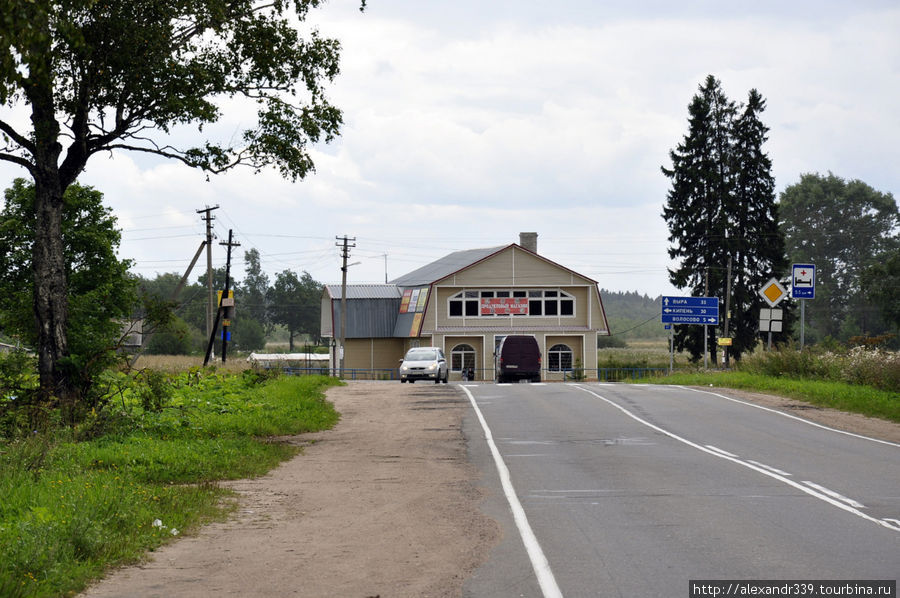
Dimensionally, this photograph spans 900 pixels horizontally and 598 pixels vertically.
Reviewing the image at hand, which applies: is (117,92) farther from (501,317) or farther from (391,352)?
(391,352)

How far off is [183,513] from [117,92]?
31.7 feet

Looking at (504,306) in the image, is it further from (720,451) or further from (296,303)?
(296,303)

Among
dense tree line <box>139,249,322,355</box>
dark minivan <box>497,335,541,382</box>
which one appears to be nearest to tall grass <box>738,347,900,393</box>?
dark minivan <box>497,335,541,382</box>

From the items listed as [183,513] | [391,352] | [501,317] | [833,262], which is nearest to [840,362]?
[183,513]

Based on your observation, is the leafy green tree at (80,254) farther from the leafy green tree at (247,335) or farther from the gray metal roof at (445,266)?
the leafy green tree at (247,335)

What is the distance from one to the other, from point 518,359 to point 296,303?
9254cm

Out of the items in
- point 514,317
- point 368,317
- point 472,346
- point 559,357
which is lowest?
point 559,357

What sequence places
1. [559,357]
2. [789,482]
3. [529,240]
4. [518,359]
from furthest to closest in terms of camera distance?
[529,240]
[559,357]
[518,359]
[789,482]

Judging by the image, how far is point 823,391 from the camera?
27.5 meters

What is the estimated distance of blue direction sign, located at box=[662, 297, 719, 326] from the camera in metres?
49.8

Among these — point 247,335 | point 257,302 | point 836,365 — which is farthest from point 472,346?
point 257,302

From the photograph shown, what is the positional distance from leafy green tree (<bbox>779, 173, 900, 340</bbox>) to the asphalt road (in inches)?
3200

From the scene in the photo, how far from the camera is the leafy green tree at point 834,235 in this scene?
96.8 m

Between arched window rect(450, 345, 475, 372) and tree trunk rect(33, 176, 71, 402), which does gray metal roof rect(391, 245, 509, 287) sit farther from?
tree trunk rect(33, 176, 71, 402)
